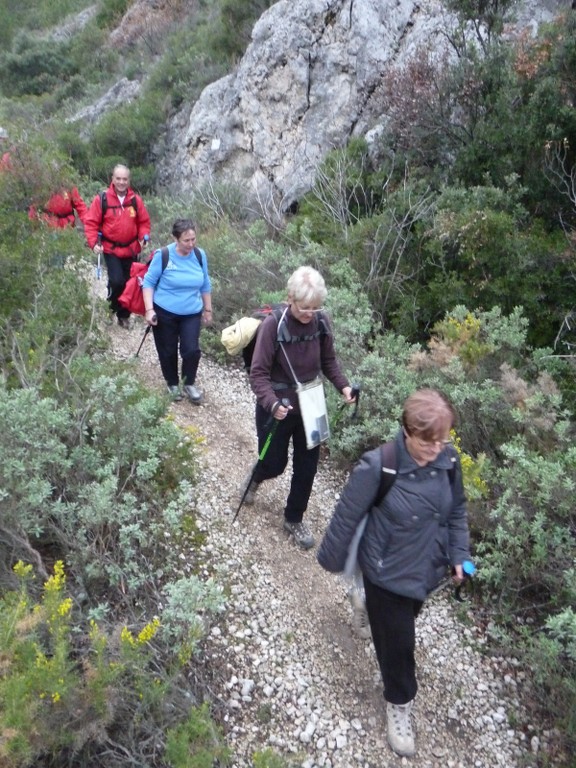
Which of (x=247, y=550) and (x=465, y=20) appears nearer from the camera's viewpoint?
(x=247, y=550)

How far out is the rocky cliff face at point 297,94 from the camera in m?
11.3

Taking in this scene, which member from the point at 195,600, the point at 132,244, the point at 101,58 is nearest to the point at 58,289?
the point at 132,244

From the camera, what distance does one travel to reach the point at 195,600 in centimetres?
324

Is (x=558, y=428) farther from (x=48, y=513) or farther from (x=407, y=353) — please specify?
(x=48, y=513)

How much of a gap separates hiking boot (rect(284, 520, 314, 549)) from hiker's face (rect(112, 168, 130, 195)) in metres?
4.02

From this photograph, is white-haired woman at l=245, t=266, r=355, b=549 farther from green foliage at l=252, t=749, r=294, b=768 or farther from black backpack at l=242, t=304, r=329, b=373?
green foliage at l=252, t=749, r=294, b=768

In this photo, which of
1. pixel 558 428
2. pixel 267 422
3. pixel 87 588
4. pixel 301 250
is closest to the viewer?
pixel 87 588

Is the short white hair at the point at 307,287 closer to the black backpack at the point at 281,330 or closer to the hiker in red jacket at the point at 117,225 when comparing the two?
the black backpack at the point at 281,330

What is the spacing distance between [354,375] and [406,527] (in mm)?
Answer: 3176

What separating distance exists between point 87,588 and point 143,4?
2425cm

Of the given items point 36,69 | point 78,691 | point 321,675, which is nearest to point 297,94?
point 321,675

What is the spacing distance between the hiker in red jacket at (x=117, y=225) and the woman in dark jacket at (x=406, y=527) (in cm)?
480

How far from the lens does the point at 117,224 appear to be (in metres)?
6.66

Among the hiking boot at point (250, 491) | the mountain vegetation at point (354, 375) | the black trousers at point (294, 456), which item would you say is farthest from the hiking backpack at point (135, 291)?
the black trousers at point (294, 456)
